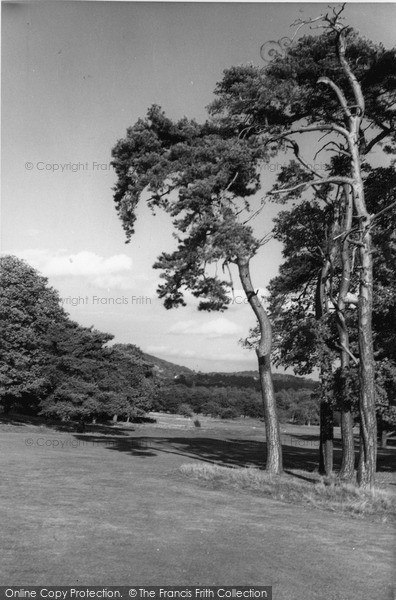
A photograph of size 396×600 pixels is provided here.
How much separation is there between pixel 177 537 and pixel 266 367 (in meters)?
11.2

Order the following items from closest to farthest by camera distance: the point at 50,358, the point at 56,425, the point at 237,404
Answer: the point at 50,358
the point at 56,425
the point at 237,404

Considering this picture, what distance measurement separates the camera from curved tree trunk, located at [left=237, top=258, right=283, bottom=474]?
21.3 meters

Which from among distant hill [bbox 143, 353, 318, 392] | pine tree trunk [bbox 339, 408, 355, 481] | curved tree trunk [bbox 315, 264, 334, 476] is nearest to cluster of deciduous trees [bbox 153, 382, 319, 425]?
distant hill [bbox 143, 353, 318, 392]

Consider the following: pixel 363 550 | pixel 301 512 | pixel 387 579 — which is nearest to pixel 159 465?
pixel 301 512

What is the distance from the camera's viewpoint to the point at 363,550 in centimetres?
1056

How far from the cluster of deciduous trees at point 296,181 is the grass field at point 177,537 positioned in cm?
544

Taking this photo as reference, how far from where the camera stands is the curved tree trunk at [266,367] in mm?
21344

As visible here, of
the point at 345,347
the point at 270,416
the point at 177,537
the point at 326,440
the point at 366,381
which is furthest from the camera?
the point at 326,440

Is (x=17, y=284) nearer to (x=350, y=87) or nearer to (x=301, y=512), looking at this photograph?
(x=350, y=87)

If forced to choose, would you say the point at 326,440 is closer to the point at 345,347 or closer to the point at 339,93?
the point at 345,347

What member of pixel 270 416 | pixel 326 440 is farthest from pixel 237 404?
pixel 270 416

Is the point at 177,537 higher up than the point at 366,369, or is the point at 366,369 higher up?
the point at 366,369

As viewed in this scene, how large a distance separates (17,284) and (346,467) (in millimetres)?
30709

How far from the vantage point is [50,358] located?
136ft
